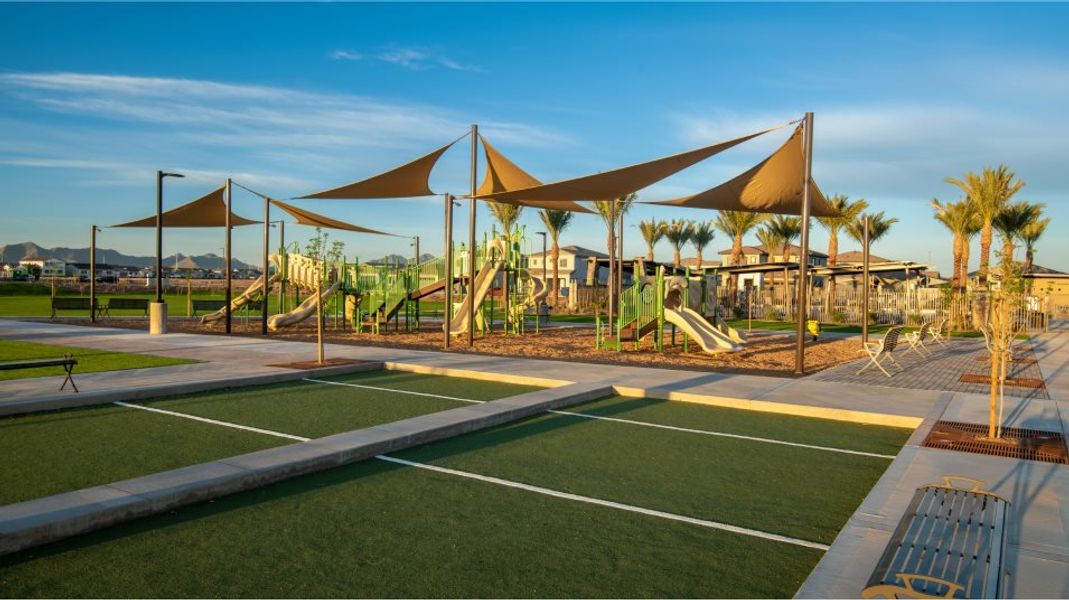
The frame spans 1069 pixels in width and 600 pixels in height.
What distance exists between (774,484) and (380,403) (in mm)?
5721

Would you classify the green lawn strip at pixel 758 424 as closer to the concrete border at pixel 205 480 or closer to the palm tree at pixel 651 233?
the concrete border at pixel 205 480

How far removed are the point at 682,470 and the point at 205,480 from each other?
4153mm

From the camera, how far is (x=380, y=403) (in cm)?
1015

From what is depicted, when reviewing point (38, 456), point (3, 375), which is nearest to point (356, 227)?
point (3, 375)

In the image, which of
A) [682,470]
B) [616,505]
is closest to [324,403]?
Answer: [682,470]

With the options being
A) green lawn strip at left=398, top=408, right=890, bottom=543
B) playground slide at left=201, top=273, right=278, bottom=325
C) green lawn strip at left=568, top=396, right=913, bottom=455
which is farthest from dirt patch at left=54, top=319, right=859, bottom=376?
green lawn strip at left=398, top=408, right=890, bottom=543

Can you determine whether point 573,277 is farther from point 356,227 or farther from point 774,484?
point 774,484

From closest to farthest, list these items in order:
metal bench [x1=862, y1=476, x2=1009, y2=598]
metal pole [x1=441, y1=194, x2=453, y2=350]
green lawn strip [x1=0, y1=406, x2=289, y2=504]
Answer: metal bench [x1=862, y1=476, x2=1009, y2=598] < green lawn strip [x1=0, y1=406, x2=289, y2=504] < metal pole [x1=441, y1=194, x2=453, y2=350]

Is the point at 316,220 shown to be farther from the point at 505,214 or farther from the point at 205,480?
the point at 505,214

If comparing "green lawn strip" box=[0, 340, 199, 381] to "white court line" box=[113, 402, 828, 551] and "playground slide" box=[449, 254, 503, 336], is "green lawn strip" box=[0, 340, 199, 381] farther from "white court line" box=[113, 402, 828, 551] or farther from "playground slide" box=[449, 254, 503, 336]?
Result: "playground slide" box=[449, 254, 503, 336]

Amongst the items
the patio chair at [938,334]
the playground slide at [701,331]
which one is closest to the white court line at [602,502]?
the playground slide at [701,331]

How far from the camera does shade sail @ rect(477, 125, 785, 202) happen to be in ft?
41.9

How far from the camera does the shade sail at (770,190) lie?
48.9 ft

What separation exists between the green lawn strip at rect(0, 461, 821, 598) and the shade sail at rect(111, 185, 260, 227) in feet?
59.5
